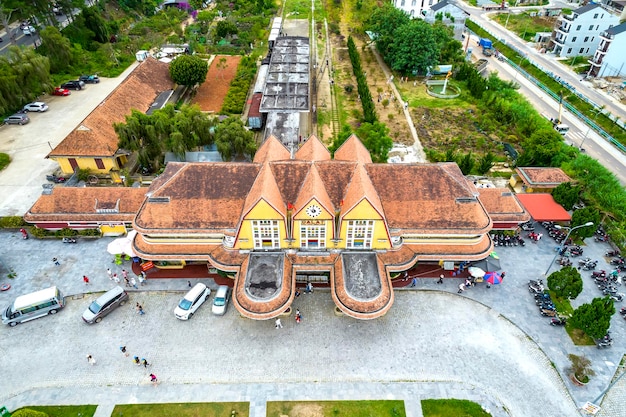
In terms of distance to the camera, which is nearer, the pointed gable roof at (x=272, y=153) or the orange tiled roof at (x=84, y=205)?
the pointed gable roof at (x=272, y=153)

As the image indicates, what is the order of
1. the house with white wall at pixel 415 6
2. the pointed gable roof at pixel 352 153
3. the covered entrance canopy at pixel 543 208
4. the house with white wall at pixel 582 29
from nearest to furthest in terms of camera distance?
the pointed gable roof at pixel 352 153
the covered entrance canopy at pixel 543 208
the house with white wall at pixel 582 29
the house with white wall at pixel 415 6

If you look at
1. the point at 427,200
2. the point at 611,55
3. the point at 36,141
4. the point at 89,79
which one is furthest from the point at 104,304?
the point at 611,55

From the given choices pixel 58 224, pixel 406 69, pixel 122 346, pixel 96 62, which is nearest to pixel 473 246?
pixel 122 346

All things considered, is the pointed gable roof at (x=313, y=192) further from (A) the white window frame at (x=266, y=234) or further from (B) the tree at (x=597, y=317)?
(B) the tree at (x=597, y=317)

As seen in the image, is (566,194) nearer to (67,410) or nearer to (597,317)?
(597,317)

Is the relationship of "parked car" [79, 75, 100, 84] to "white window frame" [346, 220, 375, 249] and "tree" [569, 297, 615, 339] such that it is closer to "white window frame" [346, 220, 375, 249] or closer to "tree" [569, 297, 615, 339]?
"white window frame" [346, 220, 375, 249]

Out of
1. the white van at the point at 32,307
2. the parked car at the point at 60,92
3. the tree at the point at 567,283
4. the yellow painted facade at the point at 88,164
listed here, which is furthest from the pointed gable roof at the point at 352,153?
the parked car at the point at 60,92

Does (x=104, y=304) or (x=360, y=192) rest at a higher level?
(x=360, y=192)
